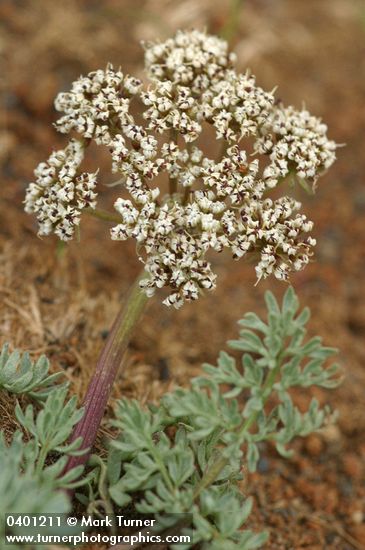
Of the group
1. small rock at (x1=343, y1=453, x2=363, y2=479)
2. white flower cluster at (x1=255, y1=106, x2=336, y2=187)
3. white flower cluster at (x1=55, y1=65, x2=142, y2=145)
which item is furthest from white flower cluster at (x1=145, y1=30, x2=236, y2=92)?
small rock at (x1=343, y1=453, x2=363, y2=479)

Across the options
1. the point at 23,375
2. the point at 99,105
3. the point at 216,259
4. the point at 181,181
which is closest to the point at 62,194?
the point at 99,105

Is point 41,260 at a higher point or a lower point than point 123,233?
higher

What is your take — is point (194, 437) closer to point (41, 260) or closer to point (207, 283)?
point (207, 283)

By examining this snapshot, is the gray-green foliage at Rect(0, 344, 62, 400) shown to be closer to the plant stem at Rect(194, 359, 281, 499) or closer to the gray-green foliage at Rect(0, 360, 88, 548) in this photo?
the gray-green foliage at Rect(0, 360, 88, 548)

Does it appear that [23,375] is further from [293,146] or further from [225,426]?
[293,146]

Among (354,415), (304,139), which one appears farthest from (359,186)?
(304,139)

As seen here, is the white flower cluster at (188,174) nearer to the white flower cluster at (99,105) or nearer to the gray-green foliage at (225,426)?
the white flower cluster at (99,105)

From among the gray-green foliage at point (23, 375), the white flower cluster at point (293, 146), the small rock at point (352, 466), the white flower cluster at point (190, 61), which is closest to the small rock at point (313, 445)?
the small rock at point (352, 466)
